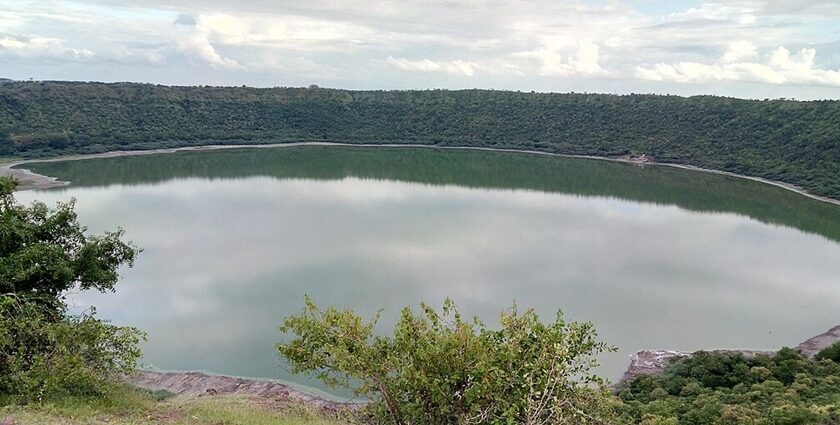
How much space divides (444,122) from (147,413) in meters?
57.9

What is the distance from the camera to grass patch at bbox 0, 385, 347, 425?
20.0ft

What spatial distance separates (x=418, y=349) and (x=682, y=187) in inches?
1549

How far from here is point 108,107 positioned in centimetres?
5675

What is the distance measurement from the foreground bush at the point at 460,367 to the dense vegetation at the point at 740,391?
3200 mm

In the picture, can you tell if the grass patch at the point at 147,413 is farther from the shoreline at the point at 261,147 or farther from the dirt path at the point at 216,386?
the shoreline at the point at 261,147

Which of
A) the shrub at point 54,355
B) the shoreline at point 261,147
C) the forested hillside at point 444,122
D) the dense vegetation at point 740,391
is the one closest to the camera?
the shrub at point 54,355

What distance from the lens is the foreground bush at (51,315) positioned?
670cm

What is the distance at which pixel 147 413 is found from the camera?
7234 millimetres

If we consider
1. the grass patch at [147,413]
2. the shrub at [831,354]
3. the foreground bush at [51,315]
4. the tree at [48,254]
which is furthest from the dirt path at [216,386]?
the shrub at [831,354]

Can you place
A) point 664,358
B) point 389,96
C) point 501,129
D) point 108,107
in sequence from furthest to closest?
point 389,96, point 501,129, point 108,107, point 664,358

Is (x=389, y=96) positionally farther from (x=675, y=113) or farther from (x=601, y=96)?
(x=675, y=113)

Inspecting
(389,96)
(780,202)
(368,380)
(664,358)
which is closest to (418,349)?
(368,380)

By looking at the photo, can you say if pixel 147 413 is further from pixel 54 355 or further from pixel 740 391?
pixel 740 391

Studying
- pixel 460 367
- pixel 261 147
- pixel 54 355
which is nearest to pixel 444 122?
pixel 261 147
